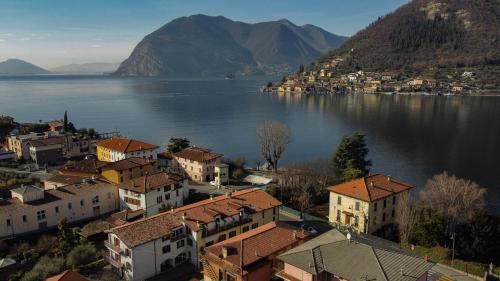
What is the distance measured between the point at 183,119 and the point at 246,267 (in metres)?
92.4

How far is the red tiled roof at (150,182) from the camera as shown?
117 feet

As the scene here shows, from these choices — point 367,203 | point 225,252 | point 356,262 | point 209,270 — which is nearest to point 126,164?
point 209,270

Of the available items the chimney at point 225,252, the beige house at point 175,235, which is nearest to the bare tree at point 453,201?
the beige house at point 175,235

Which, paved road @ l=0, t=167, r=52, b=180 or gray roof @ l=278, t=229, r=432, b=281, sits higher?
gray roof @ l=278, t=229, r=432, b=281

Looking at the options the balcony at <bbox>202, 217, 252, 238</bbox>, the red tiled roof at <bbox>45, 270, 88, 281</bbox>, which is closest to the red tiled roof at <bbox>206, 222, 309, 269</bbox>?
the balcony at <bbox>202, 217, 252, 238</bbox>

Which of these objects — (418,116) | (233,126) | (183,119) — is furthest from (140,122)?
(418,116)

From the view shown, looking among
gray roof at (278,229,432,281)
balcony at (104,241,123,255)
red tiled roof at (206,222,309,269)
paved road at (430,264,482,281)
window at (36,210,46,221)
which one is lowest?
paved road at (430,264,482,281)

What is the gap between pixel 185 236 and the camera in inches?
1075

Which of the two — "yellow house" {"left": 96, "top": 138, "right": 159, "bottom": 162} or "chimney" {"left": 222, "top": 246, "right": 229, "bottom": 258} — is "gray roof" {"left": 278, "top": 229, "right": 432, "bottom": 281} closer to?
"chimney" {"left": 222, "top": 246, "right": 229, "bottom": 258}

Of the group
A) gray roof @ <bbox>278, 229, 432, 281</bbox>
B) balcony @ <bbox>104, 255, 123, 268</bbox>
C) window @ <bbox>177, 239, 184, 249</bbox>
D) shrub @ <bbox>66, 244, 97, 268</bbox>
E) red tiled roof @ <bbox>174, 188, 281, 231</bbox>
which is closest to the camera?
gray roof @ <bbox>278, 229, 432, 281</bbox>

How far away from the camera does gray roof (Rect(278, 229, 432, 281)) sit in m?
18.3

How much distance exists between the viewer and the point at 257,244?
23.4m

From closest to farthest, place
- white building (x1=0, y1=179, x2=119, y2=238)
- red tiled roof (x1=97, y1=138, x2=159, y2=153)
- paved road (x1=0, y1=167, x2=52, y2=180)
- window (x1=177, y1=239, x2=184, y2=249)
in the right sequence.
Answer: window (x1=177, y1=239, x2=184, y2=249)
white building (x1=0, y1=179, x2=119, y2=238)
paved road (x1=0, y1=167, x2=52, y2=180)
red tiled roof (x1=97, y1=138, x2=159, y2=153)

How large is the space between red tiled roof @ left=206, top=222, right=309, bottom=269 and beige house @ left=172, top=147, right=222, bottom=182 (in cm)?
2348
